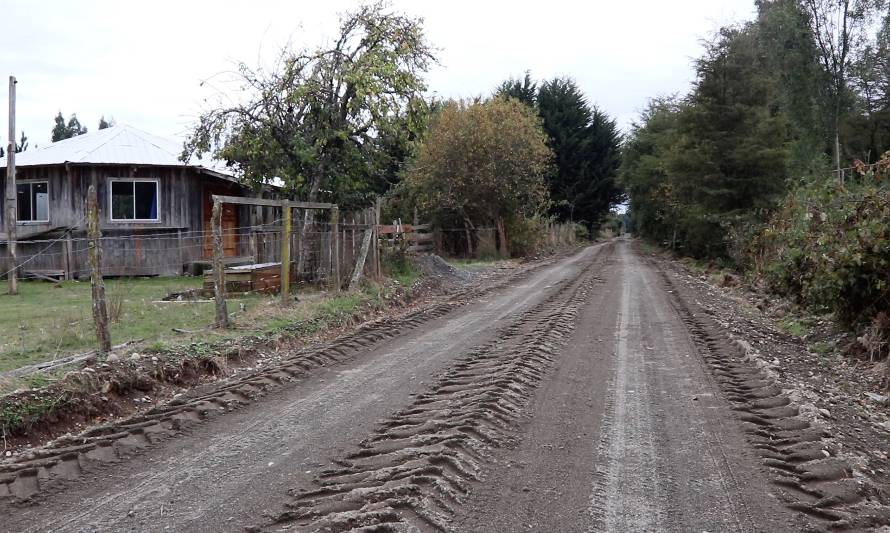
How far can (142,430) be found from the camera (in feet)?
18.3

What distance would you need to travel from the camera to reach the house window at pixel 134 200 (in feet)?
70.5

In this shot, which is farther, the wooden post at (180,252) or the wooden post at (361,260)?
the wooden post at (180,252)

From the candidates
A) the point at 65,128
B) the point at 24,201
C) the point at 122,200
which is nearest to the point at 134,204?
the point at 122,200

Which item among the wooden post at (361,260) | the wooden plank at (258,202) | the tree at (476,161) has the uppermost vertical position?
the tree at (476,161)

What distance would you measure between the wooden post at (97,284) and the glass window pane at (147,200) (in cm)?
1477

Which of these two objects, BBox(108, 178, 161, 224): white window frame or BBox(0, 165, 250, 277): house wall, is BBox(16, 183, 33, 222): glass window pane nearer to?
BBox(0, 165, 250, 277): house wall

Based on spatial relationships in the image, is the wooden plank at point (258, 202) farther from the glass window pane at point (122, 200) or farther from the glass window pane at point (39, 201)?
the glass window pane at point (39, 201)

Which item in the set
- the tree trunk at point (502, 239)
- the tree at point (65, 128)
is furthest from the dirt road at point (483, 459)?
the tree at point (65, 128)

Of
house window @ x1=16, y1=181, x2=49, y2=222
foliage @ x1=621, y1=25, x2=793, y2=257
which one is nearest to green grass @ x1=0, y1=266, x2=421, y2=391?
house window @ x1=16, y1=181, x2=49, y2=222

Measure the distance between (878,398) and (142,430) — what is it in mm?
6822

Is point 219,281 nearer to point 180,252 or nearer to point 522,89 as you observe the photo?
point 180,252

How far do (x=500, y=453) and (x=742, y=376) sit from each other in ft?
12.1

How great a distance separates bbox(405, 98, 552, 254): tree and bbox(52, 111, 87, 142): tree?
52650 mm

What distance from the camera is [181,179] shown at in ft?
72.1
